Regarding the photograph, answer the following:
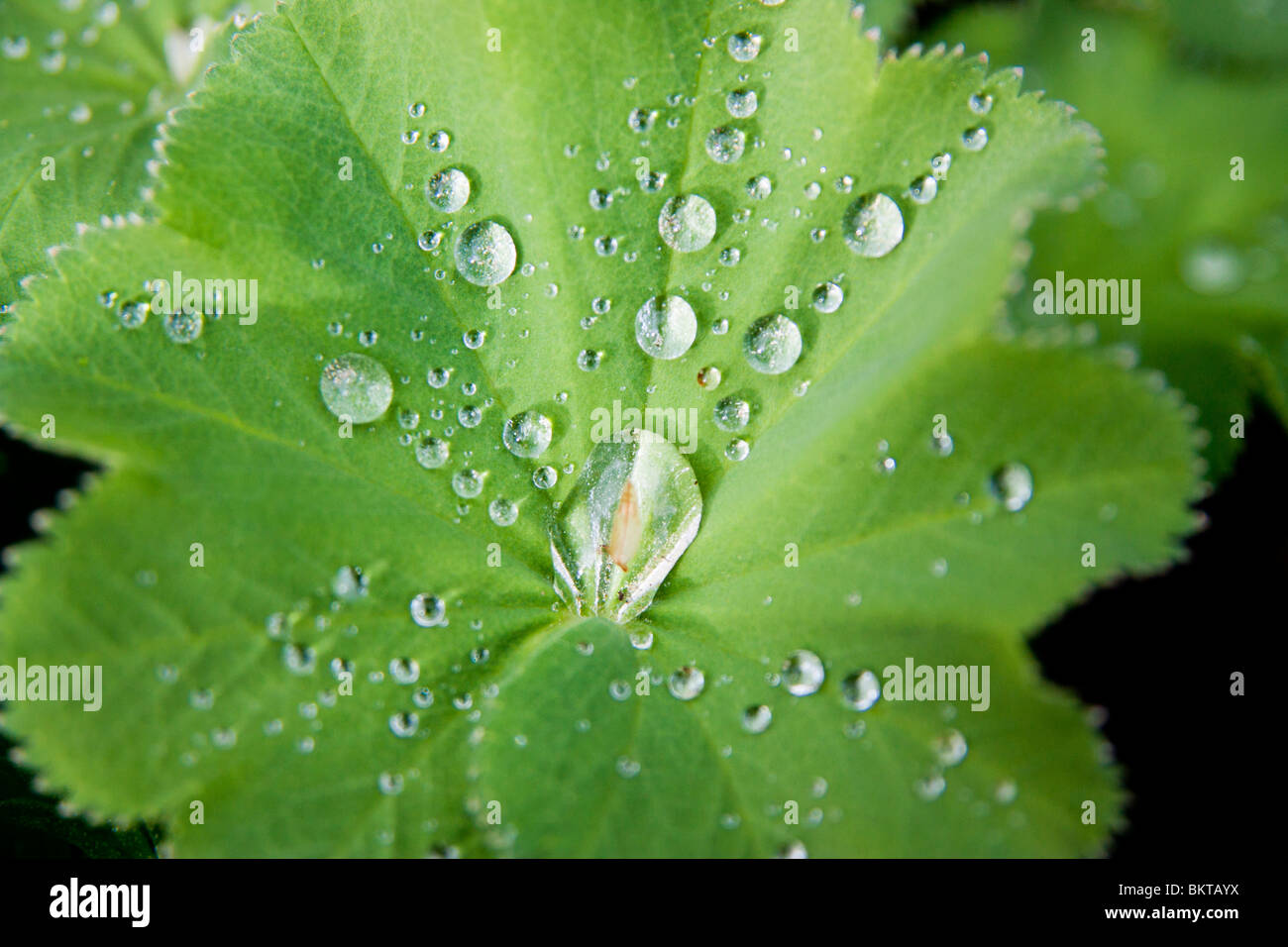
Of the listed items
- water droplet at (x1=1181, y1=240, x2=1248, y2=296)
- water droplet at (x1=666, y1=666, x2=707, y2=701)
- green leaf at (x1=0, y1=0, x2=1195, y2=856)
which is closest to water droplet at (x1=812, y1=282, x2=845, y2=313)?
green leaf at (x1=0, y1=0, x2=1195, y2=856)

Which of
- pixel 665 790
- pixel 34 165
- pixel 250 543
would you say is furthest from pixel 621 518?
pixel 34 165

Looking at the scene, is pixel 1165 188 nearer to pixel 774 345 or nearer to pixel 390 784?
pixel 774 345

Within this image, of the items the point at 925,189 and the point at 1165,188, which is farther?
the point at 1165,188

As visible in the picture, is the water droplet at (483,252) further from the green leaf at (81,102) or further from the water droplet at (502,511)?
the green leaf at (81,102)

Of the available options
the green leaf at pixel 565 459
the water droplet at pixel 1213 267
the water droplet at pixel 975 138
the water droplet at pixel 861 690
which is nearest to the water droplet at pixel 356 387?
the green leaf at pixel 565 459

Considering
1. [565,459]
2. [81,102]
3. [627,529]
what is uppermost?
[81,102]

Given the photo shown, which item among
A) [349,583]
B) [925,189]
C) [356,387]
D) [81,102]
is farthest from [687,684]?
[81,102]

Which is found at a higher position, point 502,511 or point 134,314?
point 134,314
